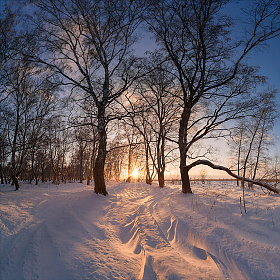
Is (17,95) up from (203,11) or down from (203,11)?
down

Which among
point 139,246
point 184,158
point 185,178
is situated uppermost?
point 184,158

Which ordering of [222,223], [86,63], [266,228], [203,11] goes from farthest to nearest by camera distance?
[86,63]
[203,11]
[222,223]
[266,228]

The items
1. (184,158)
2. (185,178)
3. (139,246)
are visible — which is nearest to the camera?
(139,246)

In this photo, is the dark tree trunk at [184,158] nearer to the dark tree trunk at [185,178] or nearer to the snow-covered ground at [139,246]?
the dark tree trunk at [185,178]

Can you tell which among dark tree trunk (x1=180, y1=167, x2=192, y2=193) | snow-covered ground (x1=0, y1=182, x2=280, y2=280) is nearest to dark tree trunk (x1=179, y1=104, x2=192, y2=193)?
dark tree trunk (x1=180, y1=167, x2=192, y2=193)

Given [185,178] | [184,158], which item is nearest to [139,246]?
[185,178]

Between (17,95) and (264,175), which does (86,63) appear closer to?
(17,95)

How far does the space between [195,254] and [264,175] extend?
14.2 feet

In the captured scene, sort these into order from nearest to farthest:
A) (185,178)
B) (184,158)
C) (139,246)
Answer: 1. (139,246)
2. (185,178)
3. (184,158)

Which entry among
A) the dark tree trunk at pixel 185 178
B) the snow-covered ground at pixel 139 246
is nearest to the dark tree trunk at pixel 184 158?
the dark tree trunk at pixel 185 178

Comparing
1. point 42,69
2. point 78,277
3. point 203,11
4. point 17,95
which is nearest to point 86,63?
point 42,69

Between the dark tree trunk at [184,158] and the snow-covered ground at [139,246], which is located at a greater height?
the dark tree trunk at [184,158]

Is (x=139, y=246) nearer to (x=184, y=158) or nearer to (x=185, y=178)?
(x=185, y=178)

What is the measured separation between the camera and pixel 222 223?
4191 mm
